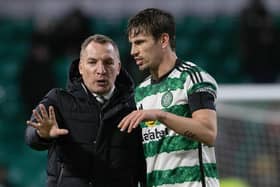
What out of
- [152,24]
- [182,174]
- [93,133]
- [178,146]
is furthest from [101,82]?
[182,174]

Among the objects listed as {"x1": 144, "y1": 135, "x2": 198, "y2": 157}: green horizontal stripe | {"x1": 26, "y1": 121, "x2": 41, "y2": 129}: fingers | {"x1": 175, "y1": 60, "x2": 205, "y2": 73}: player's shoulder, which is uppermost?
{"x1": 175, "y1": 60, "x2": 205, "y2": 73}: player's shoulder

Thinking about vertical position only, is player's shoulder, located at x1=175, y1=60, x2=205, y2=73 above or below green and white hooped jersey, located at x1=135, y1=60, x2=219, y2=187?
above

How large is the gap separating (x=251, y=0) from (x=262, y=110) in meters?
3.53

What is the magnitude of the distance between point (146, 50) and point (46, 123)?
0.73 m

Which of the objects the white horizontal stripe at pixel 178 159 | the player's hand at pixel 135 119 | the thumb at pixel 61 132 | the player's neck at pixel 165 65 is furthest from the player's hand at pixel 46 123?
the player's neck at pixel 165 65

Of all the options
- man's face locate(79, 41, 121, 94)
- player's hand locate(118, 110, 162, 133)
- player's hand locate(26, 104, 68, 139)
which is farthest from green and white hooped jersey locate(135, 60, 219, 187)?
player's hand locate(26, 104, 68, 139)

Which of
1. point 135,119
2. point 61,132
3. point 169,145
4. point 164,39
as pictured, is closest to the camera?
point 135,119

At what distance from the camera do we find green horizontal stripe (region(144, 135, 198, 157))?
448cm

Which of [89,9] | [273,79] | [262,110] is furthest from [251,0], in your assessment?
[262,110]

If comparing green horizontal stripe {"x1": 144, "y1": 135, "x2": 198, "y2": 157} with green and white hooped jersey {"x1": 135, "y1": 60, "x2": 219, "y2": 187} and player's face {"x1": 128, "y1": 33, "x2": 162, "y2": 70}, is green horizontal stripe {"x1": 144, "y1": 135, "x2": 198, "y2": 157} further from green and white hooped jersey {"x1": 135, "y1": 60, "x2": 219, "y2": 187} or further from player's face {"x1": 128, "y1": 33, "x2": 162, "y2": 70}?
player's face {"x1": 128, "y1": 33, "x2": 162, "y2": 70}

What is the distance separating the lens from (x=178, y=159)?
14.7ft

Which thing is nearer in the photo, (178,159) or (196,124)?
(196,124)

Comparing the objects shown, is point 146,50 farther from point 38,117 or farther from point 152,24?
point 38,117

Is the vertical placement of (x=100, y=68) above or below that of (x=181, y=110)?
above
